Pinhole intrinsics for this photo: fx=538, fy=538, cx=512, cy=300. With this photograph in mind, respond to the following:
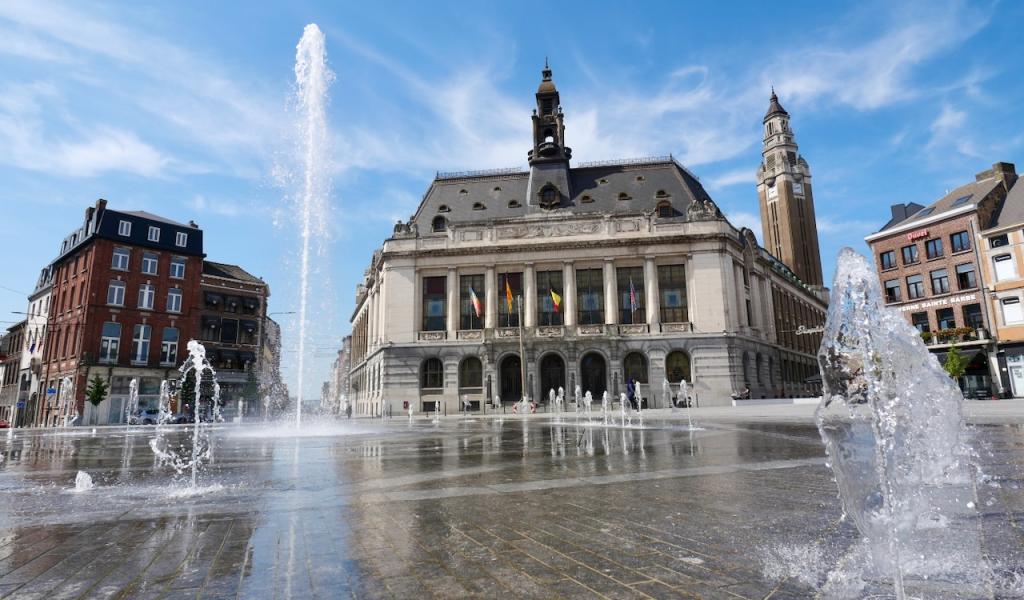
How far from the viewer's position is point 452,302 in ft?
149

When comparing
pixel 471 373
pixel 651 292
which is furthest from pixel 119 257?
pixel 651 292

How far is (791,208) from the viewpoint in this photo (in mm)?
84750

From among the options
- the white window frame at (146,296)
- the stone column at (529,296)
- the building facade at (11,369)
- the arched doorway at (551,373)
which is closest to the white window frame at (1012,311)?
the arched doorway at (551,373)

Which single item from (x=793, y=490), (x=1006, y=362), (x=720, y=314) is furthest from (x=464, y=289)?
(x=793, y=490)

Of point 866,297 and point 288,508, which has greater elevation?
point 866,297

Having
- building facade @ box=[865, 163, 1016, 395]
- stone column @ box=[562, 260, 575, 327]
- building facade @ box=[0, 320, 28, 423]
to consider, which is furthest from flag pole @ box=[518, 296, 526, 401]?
building facade @ box=[0, 320, 28, 423]

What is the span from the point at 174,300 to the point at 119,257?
5.03 metres

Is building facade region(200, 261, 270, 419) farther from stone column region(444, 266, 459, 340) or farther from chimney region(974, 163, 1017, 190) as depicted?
chimney region(974, 163, 1017, 190)

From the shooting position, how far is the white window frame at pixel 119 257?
42.4 metres

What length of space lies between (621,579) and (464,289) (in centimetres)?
4301

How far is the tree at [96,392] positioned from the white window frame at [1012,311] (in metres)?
60.9

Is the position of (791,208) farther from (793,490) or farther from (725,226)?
(793,490)

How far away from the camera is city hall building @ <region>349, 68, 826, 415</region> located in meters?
42.5

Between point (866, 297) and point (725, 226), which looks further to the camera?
point (725, 226)
